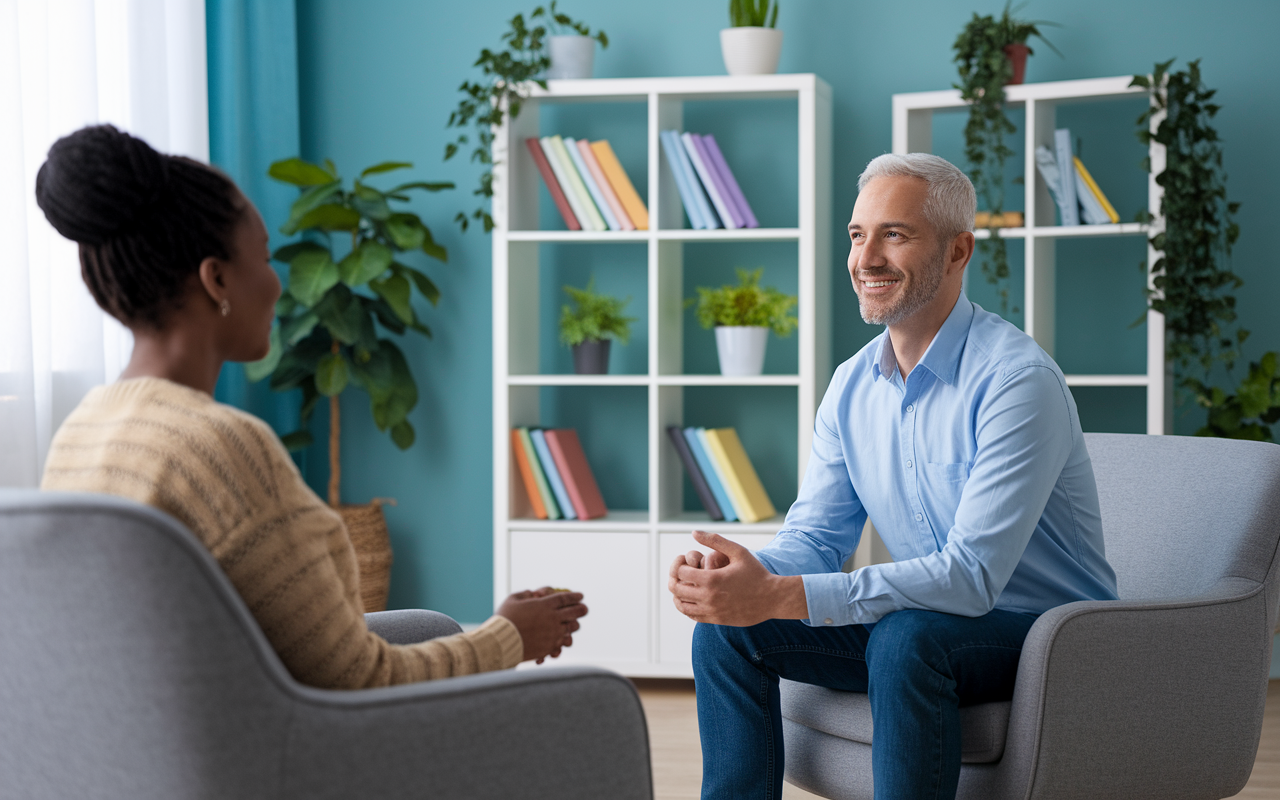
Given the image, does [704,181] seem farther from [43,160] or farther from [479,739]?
[479,739]

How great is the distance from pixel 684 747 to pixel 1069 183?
1.83 meters

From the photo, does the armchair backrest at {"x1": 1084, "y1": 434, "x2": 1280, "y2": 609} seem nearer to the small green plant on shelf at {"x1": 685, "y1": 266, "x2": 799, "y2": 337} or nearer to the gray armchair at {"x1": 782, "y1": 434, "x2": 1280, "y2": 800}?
the gray armchair at {"x1": 782, "y1": 434, "x2": 1280, "y2": 800}

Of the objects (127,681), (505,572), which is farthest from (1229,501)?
(505,572)

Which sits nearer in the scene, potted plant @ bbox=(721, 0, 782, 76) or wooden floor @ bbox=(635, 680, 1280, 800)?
wooden floor @ bbox=(635, 680, 1280, 800)

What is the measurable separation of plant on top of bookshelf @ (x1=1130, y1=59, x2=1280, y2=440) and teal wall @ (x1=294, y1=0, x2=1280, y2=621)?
0.26 m

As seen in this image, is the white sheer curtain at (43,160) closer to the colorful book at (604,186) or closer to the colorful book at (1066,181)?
the colorful book at (604,186)

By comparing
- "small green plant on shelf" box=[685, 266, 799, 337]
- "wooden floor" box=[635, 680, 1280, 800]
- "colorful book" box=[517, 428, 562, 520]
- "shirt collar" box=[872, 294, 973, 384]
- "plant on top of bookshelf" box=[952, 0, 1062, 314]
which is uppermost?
"plant on top of bookshelf" box=[952, 0, 1062, 314]

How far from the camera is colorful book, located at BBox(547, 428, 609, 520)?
3.25 m

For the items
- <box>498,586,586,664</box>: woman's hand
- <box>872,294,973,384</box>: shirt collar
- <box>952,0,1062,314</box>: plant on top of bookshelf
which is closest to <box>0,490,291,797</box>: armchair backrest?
<box>498,586,586,664</box>: woman's hand

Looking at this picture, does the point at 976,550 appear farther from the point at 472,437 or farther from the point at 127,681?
the point at 472,437

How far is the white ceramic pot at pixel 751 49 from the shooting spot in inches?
126

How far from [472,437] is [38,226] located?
4.87 feet

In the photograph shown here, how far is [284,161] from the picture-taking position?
3.19 m

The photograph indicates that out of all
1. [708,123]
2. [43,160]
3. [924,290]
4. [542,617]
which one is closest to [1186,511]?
[924,290]
